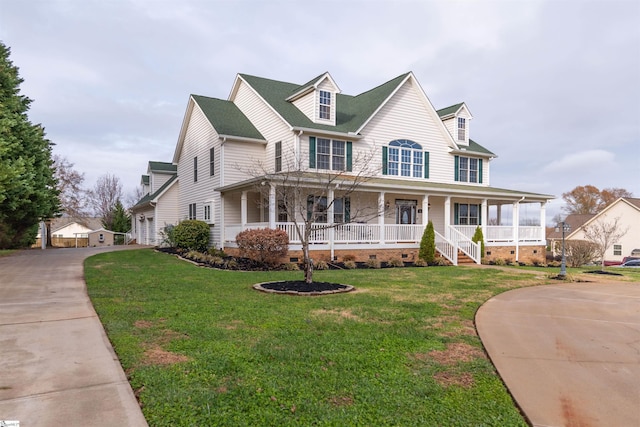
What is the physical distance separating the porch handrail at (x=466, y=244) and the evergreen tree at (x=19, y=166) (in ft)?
58.0

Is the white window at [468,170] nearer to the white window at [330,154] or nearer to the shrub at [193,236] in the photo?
the white window at [330,154]

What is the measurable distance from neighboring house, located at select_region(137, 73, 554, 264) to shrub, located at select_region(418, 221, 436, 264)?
2.45 ft

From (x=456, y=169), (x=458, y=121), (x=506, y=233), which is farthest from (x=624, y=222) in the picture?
(x=456, y=169)

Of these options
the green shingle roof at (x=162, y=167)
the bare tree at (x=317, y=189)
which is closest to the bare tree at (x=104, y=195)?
the green shingle roof at (x=162, y=167)

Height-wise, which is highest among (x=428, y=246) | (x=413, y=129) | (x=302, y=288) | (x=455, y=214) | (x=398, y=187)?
(x=413, y=129)

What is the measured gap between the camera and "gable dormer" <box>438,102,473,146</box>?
23.7 meters

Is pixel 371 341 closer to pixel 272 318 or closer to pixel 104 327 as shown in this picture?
pixel 272 318

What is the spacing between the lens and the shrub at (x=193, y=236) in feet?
61.8

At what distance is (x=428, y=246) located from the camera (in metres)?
17.5

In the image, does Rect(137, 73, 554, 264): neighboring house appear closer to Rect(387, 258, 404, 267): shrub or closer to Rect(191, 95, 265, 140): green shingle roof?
Rect(191, 95, 265, 140): green shingle roof

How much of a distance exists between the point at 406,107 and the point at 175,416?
66.6 ft

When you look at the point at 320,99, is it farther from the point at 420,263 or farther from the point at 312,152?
the point at 420,263

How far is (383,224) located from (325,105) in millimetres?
6576

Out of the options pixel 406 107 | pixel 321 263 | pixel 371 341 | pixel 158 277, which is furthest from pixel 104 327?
pixel 406 107
